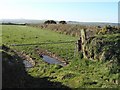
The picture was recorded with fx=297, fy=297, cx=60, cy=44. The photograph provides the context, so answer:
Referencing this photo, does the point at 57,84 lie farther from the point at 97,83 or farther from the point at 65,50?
the point at 65,50

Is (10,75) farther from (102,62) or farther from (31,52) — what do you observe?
(31,52)

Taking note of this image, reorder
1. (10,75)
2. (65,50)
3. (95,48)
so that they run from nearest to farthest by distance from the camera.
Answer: (10,75) < (95,48) < (65,50)

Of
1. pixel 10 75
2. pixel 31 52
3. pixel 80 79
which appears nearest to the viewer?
pixel 10 75

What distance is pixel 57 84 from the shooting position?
2608 cm

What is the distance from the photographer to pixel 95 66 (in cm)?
3203

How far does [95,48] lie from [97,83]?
8.18m

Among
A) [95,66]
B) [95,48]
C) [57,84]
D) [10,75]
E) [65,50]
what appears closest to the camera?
[10,75]

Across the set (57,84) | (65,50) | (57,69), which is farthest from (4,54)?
(65,50)

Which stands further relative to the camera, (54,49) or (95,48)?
(54,49)

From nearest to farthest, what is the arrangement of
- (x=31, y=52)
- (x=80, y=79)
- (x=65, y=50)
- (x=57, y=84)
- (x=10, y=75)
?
(x=10, y=75) < (x=57, y=84) < (x=80, y=79) < (x=31, y=52) < (x=65, y=50)

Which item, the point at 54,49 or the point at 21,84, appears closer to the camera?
the point at 21,84

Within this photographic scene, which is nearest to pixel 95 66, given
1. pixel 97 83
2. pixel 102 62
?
pixel 102 62

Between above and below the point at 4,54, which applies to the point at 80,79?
below

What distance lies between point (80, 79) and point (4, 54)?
26.2 ft
